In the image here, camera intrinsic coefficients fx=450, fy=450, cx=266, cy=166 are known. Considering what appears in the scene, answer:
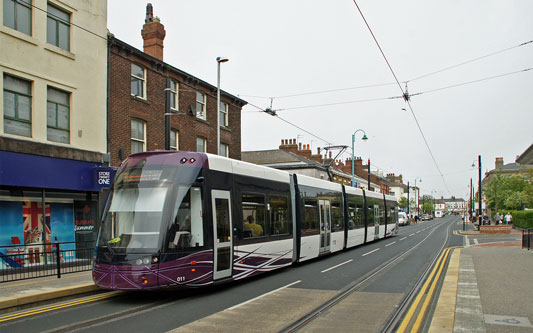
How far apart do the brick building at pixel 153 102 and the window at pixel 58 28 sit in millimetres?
1980

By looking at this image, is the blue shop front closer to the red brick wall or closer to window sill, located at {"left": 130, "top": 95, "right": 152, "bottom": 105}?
→ the red brick wall

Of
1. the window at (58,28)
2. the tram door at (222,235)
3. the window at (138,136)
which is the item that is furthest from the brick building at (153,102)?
the tram door at (222,235)

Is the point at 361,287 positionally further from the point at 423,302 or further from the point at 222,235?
the point at 222,235

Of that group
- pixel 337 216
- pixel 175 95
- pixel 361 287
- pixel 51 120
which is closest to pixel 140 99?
pixel 175 95

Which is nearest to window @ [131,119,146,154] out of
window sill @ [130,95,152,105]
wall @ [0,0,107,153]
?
window sill @ [130,95,152,105]

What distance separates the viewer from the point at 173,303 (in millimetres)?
9570

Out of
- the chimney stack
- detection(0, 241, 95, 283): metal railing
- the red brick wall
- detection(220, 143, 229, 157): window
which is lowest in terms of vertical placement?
detection(0, 241, 95, 283): metal railing

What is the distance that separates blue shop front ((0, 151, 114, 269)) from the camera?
14.0m

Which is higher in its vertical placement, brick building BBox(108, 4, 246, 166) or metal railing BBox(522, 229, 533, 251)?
brick building BBox(108, 4, 246, 166)

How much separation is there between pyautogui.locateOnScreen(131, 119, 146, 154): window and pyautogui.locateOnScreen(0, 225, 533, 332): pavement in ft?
25.1

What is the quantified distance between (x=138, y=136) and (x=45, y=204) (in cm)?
575

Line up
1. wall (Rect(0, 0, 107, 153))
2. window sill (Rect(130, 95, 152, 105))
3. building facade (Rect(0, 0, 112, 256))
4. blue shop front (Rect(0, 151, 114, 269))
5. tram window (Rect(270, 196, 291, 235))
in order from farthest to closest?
1. window sill (Rect(130, 95, 152, 105))
2. wall (Rect(0, 0, 107, 153))
3. building facade (Rect(0, 0, 112, 256))
4. blue shop front (Rect(0, 151, 114, 269))
5. tram window (Rect(270, 196, 291, 235))

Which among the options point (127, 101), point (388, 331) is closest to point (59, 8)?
point (127, 101)

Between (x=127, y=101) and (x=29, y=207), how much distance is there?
6.46 meters
